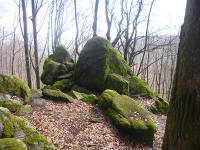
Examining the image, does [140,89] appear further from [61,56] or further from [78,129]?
[61,56]

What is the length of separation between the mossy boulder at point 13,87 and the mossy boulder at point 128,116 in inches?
134

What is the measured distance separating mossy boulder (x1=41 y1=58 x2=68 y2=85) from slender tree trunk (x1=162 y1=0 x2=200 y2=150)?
13.2 meters

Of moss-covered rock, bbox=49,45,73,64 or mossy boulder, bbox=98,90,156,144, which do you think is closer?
mossy boulder, bbox=98,90,156,144

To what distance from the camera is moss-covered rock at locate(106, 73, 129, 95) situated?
12.2m

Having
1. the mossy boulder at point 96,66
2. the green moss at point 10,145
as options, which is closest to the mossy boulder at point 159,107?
the mossy boulder at point 96,66

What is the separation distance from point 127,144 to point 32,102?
445 centimetres

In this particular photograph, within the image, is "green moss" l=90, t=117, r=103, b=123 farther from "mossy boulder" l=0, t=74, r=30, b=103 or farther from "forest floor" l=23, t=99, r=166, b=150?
"mossy boulder" l=0, t=74, r=30, b=103

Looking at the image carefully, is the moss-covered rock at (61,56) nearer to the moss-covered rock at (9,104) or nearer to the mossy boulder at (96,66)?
the mossy boulder at (96,66)

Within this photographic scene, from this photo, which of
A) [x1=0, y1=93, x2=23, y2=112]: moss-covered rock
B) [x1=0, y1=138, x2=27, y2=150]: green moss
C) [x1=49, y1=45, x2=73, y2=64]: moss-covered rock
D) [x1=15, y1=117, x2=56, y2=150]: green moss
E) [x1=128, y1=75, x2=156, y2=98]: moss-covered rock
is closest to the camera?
[x1=0, y1=138, x2=27, y2=150]: green moss

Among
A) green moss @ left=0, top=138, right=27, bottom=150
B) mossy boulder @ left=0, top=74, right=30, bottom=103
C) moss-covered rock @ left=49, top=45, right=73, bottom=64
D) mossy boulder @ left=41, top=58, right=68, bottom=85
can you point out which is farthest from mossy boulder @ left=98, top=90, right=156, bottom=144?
moss-covered rock @ left=49, top=45, right=73, bottom=64

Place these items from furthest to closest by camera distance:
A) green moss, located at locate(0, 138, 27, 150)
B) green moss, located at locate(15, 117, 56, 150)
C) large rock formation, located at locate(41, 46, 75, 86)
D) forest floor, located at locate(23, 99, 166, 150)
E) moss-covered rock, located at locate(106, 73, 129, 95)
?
large rock formation, located at locate(41, 46, 75, 86), moss-covered rock, located at locate(106, 73, 129, 95), forest floor, located at locate(23, 99, 166, 150), green moss, located at locate(15, 117, 56, 150), green moss, located at locate(0, 138, 27, 150)

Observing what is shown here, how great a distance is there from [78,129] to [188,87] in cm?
583

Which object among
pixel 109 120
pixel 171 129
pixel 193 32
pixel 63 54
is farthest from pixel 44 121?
pixel 63 54

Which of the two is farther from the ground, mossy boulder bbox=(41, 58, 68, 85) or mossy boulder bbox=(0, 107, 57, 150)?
mossy boulder bbox=(0, 107, 57, 150)
